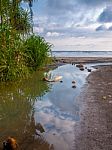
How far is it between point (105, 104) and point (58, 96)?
2549mm

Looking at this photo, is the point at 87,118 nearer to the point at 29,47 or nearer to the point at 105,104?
the point at 105,104

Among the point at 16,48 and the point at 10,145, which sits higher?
the point at 16,48

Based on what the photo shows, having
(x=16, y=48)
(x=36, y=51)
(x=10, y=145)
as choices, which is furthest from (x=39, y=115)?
(x=36, y=51)

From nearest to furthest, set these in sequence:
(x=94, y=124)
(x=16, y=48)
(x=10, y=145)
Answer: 1. (x=10, y=145)
2. (x=94, y=124)
3. (x=16, y=48)

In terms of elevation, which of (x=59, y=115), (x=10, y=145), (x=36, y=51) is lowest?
(x=59, y=115)

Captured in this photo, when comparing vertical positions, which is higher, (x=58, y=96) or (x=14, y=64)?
(x=14, y=64)

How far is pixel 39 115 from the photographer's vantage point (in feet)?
30.2

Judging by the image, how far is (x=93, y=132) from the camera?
7430 millimetres

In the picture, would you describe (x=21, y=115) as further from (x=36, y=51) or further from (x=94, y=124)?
(x=36, y=51)

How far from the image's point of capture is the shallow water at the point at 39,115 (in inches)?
267

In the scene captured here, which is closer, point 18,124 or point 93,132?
point 93,132

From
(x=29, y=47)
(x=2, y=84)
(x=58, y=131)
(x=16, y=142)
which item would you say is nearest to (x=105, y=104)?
(x=58, y=131)

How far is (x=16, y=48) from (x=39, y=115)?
7896mm

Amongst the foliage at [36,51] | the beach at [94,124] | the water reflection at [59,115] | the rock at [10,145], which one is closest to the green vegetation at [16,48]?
the foliage at [36,51]
